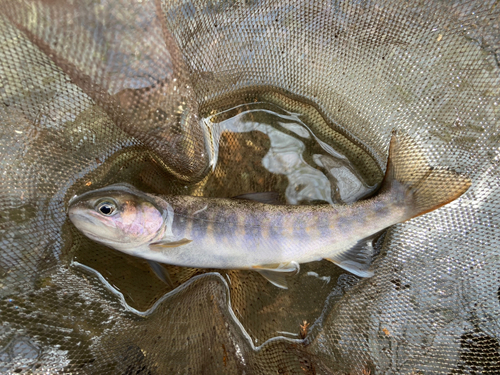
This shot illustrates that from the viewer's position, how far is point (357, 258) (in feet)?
7.53

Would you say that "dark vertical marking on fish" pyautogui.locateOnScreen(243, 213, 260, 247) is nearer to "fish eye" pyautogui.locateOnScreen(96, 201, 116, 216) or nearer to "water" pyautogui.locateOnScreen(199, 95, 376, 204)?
"water" pyautogui.locateOnScreen(199, 95, 376, 204)

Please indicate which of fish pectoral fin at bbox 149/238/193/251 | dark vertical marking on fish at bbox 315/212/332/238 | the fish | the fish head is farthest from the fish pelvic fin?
the fish head

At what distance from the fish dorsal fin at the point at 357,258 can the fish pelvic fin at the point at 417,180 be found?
0.34m

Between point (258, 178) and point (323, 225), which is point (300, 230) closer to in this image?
point (323, 225)

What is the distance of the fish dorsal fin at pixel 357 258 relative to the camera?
226 centimetres

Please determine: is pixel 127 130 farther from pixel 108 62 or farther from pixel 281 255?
pixel 281 255

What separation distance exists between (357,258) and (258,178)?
3.12 ft

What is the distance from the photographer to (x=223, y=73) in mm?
2377

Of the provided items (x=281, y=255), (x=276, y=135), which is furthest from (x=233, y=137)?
(x=281, y=255)

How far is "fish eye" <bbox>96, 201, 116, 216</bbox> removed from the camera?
192 centimetres

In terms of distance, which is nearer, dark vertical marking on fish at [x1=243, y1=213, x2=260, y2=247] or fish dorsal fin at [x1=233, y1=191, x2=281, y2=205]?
dark vertical marking on fish at [x1=243, y1=213, x2=260, y2=247]

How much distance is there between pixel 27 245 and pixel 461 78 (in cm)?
316

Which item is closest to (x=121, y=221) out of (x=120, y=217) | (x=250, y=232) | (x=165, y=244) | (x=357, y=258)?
(x=120, y=217)

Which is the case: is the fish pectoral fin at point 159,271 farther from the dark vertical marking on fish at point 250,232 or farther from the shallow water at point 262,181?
the dark vertical marking on fish at point 250,232
